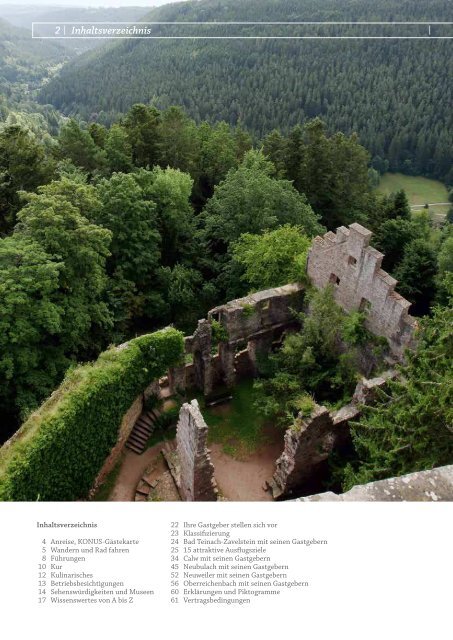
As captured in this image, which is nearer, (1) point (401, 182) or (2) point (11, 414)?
(2) point (11, 414)

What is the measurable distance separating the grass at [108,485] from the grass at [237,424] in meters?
4.61

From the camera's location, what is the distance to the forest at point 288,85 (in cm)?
9675

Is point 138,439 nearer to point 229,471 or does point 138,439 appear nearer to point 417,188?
point 229,471

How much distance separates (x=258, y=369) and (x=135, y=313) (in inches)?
323

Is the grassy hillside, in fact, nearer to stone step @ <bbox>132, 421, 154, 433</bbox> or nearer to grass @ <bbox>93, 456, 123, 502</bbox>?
stone step @ <bbox>132, 421, 154, 433</bbox>

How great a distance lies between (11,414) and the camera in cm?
2305

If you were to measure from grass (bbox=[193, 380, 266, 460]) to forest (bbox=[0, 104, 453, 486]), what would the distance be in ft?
4.29

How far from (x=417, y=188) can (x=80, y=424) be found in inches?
4190

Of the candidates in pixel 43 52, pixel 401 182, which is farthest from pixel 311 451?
pixel 43 52

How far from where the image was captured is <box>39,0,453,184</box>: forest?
96.8 m

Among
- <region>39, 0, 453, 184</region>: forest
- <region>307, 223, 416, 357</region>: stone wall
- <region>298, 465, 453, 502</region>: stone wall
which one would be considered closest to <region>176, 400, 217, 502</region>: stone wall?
<region>298, 465, 453, 502</region>: stone wall

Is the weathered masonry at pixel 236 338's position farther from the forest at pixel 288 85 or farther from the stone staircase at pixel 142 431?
the forest at pixel 288 85

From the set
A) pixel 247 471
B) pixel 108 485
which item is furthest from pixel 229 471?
pixel 108 485

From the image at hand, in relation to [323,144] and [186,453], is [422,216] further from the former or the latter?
[186,453]
